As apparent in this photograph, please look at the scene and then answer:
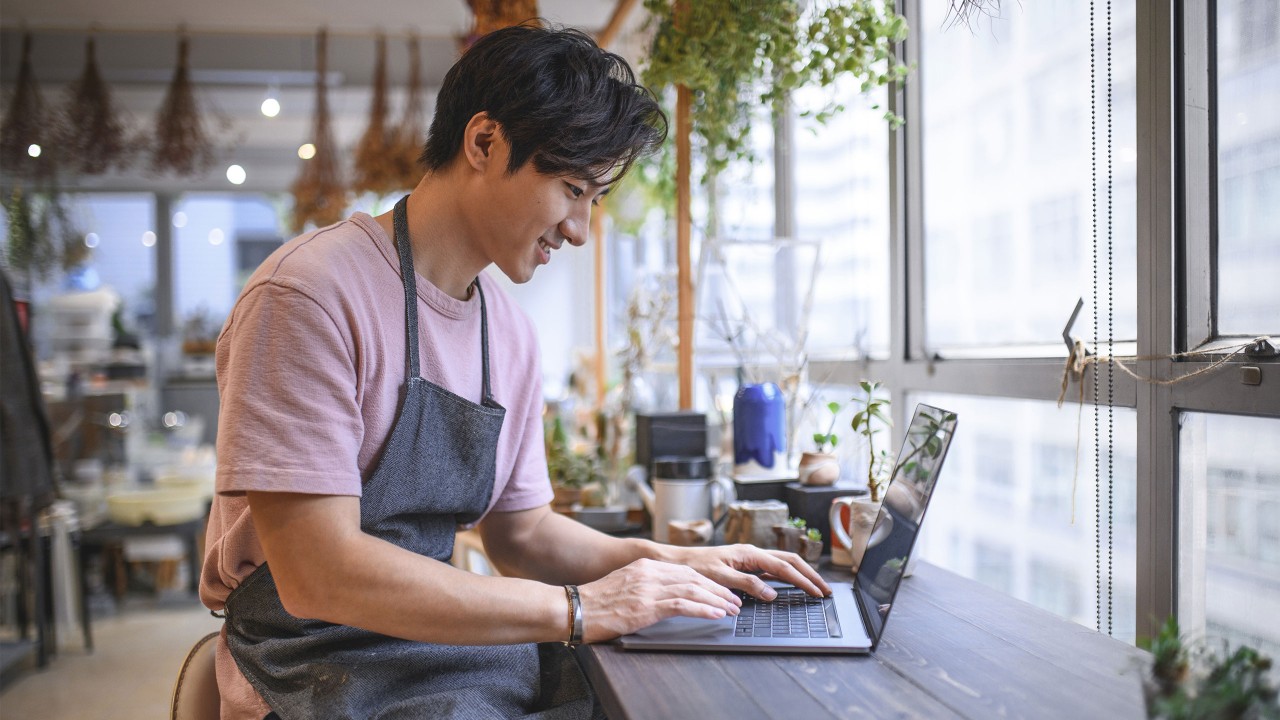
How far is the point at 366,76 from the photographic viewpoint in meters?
6.07

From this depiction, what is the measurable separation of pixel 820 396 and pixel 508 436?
1.44 metres

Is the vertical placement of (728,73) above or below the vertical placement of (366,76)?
below

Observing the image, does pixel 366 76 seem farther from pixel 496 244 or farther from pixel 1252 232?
pixel 1252 232

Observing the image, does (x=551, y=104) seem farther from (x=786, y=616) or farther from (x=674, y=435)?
(x=674, y=435)

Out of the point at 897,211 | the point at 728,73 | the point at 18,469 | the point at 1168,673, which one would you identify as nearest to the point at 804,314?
the point at 897,211

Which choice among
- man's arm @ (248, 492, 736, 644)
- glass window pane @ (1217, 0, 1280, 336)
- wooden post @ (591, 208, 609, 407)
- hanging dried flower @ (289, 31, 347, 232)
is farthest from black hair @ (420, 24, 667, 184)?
hanging dried flower @ (289, 31, 347, 232)

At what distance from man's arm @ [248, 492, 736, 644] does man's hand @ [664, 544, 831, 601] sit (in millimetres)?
281

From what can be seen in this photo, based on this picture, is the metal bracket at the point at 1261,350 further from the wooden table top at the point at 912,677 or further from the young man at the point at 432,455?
the young man at the point at 432,455

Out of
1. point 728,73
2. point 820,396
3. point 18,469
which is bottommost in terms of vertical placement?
point 18,469

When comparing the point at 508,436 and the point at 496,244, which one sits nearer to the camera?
the point at 496,244

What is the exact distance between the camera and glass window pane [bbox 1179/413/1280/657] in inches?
49.9

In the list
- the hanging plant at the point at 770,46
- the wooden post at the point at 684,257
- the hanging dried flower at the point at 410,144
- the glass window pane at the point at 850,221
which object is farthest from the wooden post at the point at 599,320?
the hanging plant at the point at 770,46

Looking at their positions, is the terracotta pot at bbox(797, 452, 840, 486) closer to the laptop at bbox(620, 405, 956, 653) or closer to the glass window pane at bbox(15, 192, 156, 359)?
the laptop at bbox(620, 405, 956, 653)

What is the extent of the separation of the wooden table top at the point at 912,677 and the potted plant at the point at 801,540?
0.37 m
